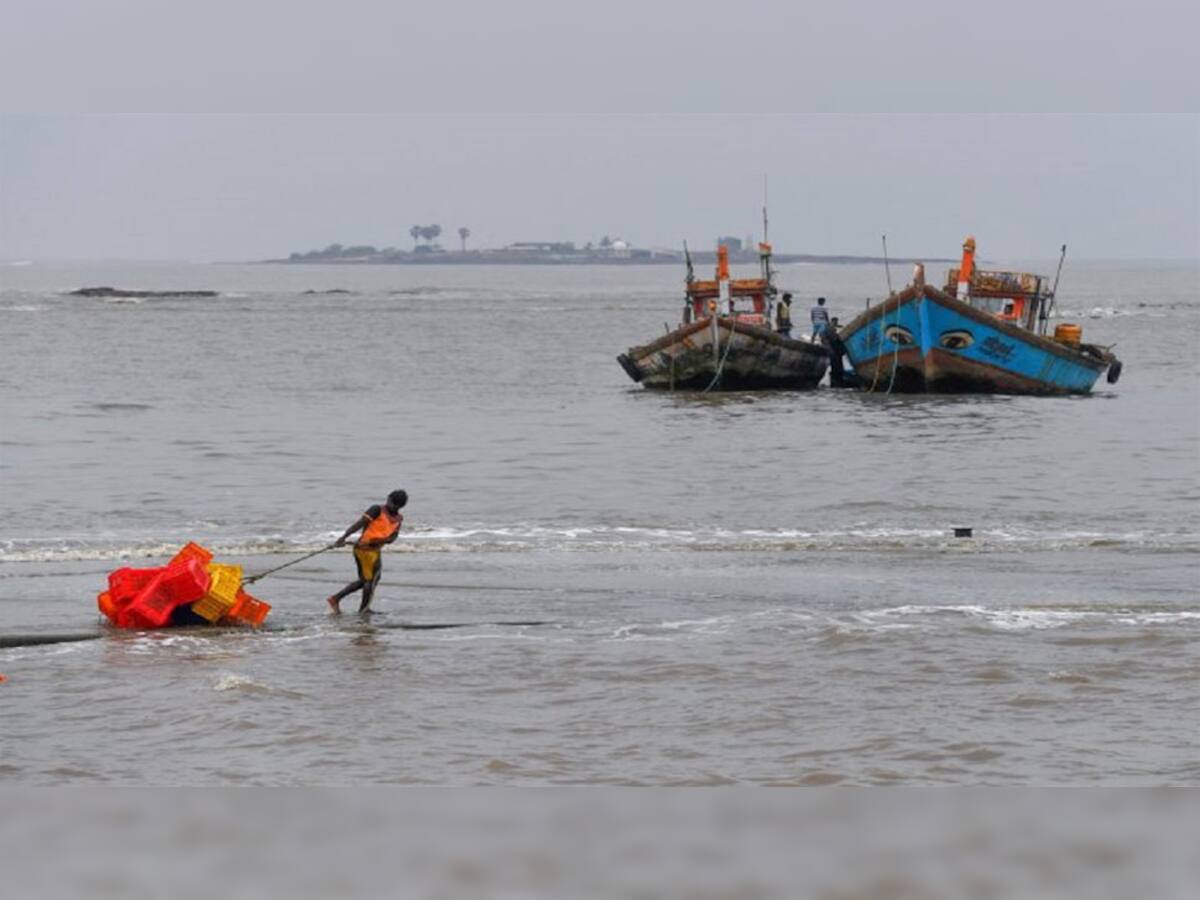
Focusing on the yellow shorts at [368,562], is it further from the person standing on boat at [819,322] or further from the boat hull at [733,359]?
the person standing on boat at [819,322]

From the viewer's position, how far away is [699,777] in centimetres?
857

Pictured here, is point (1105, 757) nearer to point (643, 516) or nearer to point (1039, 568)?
point (1039, 568)

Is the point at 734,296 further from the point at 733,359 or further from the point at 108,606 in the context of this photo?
the point at 108,606

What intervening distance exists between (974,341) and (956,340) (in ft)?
1.38

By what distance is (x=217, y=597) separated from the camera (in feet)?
41.9

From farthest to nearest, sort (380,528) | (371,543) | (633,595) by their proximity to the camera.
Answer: (633,595)
(380,528)
(371,543)

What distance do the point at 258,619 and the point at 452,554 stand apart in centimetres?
441

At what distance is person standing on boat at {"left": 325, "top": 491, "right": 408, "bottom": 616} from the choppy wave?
3.87 metres

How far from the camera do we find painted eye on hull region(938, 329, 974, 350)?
3850 centimetres

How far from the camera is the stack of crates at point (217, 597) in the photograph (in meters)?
12.8

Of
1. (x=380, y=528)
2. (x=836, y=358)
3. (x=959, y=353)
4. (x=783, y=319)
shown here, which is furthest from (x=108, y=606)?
(x=836, y=358)

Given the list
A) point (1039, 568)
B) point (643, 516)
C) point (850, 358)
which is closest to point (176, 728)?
point (1039, 568)

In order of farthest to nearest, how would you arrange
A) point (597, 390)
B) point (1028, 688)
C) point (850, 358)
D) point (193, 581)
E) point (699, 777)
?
point (597, 390) → point (850, 358) → point (193, 581) → point (1028, 688) → point (699, 777)

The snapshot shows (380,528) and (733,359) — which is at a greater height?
(380,528)
